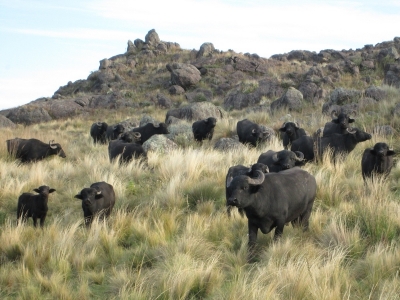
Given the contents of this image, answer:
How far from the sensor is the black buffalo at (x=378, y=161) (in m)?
10.6

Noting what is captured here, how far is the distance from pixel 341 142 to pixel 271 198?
24.1 feet

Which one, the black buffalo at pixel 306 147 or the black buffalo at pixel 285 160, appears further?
the black buffalo at pixel 306 147

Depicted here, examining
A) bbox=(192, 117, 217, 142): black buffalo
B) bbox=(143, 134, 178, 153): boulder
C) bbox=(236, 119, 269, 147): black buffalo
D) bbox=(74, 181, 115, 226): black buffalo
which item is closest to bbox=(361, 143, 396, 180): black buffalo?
bbox=(74, 181, 115, 226): black buffalo

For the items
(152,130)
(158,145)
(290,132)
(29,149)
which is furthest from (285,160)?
(152,130)

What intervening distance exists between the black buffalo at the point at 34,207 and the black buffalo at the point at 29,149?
7.00 metres

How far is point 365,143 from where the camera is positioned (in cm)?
Result: 1582

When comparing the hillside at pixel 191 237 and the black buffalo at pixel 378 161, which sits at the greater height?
the black buffalo at pixel 378 161

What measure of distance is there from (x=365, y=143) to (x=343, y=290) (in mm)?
10866

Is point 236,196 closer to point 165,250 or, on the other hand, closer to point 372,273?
point 165,250

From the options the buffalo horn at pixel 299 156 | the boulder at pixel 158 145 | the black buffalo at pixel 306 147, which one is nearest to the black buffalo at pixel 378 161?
the buffalo horn at pixel 299 156

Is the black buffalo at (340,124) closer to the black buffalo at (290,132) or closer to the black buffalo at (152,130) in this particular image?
the black buffalo at (290,132)

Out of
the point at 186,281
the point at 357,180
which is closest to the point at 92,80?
the point at 357,180

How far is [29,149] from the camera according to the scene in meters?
16.3

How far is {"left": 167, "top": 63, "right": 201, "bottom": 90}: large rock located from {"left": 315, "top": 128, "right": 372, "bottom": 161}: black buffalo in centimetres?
3463
